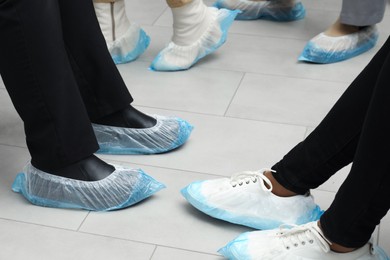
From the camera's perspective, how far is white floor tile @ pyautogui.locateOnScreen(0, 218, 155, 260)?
4.15 ft

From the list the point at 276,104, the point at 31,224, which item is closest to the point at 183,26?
the point at 276,104

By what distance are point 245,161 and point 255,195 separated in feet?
0.79

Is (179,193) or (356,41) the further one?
(356,41)

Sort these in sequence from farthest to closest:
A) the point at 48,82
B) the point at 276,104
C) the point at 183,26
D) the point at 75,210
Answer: the point at 183,26
the point at 276,104
the point at 75,210
the point at 48,82

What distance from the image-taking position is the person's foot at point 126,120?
155 cm

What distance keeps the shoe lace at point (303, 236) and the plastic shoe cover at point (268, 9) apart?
3.91 feet

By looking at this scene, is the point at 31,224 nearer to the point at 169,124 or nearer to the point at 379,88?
the point at 169,124

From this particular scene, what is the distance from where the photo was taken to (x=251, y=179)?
1.33 meters

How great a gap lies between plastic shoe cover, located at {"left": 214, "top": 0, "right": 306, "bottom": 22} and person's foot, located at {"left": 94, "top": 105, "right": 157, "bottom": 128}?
85cm

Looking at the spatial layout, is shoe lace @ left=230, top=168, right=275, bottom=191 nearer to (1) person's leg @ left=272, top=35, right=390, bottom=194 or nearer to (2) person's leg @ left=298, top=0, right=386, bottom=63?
(1) person's leg @ left=272, top=35, right=390, bottom=194

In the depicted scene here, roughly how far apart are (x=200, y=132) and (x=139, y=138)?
173mm

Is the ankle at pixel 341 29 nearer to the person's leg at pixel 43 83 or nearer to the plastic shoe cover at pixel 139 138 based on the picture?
the plastic shoe cover at pixel 139 138

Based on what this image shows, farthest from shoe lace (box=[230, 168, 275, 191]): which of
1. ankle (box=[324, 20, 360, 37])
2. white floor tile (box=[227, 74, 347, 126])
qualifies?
ankle (box=[324, 20, 360, 37])

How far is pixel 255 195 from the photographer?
1.32 metres
